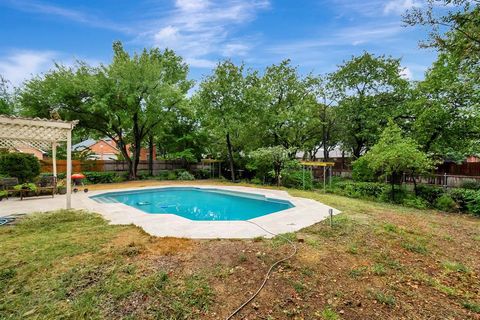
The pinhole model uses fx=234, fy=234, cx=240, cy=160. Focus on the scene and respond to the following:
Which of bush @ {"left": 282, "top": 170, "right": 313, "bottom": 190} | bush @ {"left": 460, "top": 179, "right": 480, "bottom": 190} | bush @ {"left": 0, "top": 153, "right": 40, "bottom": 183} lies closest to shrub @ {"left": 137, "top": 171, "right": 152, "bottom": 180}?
bush @ {"left": 0, "top": 153, "right": 40, "bottom": 183}

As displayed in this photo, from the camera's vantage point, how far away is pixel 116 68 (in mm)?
13289

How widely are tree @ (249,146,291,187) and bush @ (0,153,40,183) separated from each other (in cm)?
1108

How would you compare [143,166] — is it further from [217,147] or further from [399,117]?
[399,117]

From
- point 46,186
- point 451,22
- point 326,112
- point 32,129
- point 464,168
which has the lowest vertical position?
point 46,186

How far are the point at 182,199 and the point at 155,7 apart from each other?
7.52 metres

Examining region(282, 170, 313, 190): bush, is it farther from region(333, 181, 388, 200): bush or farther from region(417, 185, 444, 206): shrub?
region(417, 185, 444, 206): shrub

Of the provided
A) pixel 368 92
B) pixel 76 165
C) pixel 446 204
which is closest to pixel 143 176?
pixel 76 165

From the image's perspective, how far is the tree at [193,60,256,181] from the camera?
14.4 meters

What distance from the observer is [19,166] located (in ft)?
35.8

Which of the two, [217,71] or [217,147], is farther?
[217,147]

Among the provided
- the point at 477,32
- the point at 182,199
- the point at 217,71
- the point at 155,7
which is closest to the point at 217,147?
the point at 217,71

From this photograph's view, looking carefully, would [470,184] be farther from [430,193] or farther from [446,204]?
[446,204]

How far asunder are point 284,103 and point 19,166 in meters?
14.7

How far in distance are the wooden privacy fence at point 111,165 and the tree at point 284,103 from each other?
7449mm
